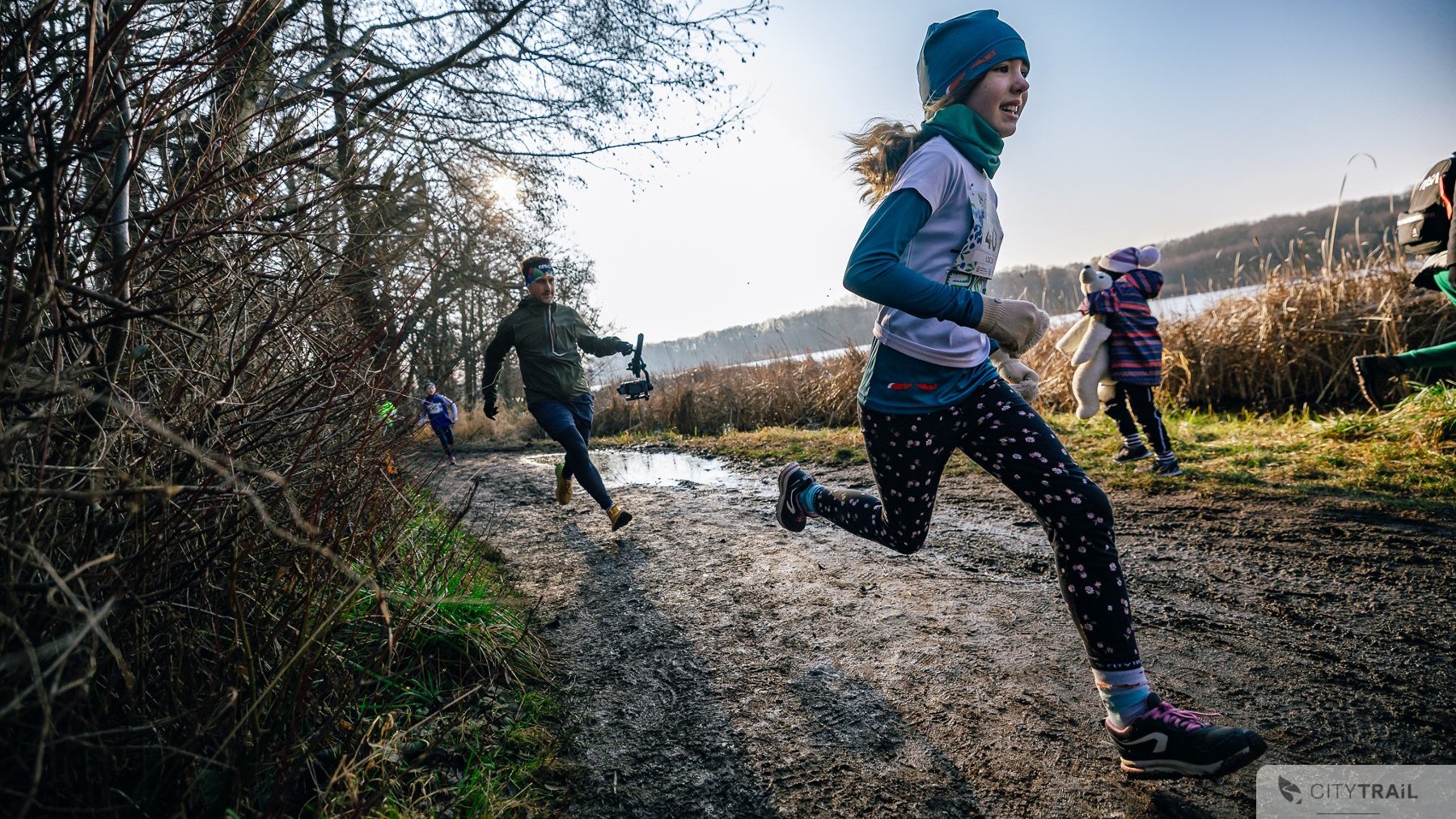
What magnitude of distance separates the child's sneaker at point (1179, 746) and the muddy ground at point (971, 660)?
0.06 meters

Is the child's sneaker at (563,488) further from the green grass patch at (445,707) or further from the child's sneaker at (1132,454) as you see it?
the child's sneaker at (1132,454)

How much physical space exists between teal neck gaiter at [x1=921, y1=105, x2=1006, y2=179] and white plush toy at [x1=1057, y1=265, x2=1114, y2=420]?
153 inches

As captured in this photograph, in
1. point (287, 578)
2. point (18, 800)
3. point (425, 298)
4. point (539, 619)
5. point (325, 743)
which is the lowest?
point (539, 619)

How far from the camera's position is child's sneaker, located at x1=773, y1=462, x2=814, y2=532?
11.1ft

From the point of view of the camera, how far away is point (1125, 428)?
5.68 m

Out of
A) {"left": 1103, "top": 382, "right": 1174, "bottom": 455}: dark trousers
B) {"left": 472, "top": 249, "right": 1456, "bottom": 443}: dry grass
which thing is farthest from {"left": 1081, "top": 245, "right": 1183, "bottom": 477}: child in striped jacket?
{"left": 472, "top": 249, "right": 1456, "bottom": 443}: dry grass

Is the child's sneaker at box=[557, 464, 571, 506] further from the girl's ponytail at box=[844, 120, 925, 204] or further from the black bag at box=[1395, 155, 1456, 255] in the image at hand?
the black bag at box=[1395, 155, 1456, 255]

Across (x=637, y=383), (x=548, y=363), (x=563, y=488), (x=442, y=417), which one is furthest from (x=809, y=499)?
(x=442, y=417)

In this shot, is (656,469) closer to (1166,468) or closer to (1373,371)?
(1166,468)

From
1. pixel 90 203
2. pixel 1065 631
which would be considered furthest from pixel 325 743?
pixel 1065 631

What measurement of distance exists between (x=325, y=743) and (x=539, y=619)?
153 cm

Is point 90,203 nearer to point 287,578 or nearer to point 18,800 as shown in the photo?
point 287,578

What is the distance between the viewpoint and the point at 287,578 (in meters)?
1.79

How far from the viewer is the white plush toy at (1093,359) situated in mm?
5605
